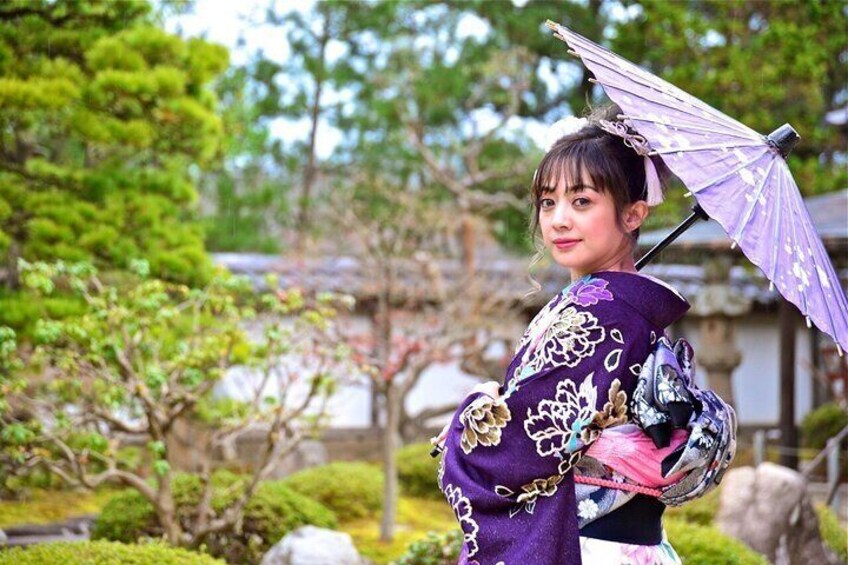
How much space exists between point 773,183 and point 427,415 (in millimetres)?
11903

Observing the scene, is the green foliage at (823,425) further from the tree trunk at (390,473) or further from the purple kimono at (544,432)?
the purple kimono at (544,432)

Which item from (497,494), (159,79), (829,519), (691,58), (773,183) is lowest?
(829,519)

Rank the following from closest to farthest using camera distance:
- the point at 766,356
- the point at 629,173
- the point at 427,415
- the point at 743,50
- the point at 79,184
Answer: the point at 629,173
the point at 79,184
the point at 743,50
the point at 427,415
the point at 766,356

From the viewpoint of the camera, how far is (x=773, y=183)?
9.43ft

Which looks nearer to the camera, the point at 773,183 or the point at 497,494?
the point at 497,494

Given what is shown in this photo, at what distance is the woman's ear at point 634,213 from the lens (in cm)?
283

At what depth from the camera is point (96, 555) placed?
4770 millimetres

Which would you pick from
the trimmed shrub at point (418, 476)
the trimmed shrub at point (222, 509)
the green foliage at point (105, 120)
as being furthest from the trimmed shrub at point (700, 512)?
the green foliage at point (105, 120)

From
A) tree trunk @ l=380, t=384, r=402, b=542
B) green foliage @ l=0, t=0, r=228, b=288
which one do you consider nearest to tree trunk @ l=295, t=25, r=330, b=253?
tree trunk @ l=380, t=384, r=402, b=542

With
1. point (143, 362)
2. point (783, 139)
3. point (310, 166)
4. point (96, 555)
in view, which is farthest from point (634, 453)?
point (310, 166)

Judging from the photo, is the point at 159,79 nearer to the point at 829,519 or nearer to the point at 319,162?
the point at 829,519

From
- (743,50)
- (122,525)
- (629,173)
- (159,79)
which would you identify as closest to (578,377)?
(629,173)

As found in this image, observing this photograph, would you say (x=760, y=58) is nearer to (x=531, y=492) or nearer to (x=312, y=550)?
(x=312, y=550)

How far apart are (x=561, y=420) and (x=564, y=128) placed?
84 cm
